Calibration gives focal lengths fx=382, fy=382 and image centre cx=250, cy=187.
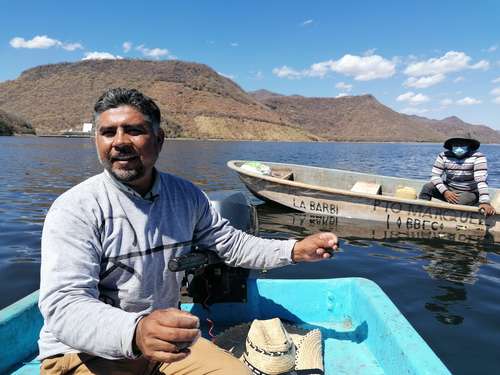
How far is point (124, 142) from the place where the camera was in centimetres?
202

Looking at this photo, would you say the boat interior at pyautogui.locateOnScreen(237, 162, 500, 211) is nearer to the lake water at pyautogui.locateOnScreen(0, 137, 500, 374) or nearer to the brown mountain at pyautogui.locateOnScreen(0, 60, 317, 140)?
the lake water at pyautogui.locateOnScreen(0, 137, 500, 374)

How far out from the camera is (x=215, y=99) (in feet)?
444

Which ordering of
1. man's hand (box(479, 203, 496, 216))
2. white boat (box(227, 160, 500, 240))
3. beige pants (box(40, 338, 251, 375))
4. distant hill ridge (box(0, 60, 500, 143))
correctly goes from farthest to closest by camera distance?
distant hill ridge (box(0, 60, 500, 143)), white boat (box(227, 160, 500, 240)), man's hand (box(479, 203, 496, 216)), beige pants (box(40, 338, 251, 375))

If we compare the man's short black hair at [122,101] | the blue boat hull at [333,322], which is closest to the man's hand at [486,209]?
the blue boat hull at [333,322]

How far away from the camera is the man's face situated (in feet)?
6.66

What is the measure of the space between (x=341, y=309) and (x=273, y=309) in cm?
66

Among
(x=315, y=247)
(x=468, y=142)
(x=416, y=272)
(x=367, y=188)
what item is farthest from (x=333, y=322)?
(x=367, y=188)

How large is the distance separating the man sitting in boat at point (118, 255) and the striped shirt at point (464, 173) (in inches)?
292

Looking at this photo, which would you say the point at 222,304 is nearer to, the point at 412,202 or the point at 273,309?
the point at 273,309

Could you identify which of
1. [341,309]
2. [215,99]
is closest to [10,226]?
[341,309]

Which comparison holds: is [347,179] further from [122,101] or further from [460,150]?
[122,101]

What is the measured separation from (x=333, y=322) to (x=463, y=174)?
6039 mm

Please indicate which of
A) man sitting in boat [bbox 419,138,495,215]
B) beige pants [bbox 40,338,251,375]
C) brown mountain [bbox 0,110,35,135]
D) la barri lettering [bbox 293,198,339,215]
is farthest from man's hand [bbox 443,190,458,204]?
brown mountain [bbox 0,110,35,135]

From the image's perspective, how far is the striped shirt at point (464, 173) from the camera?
25.8 ft
